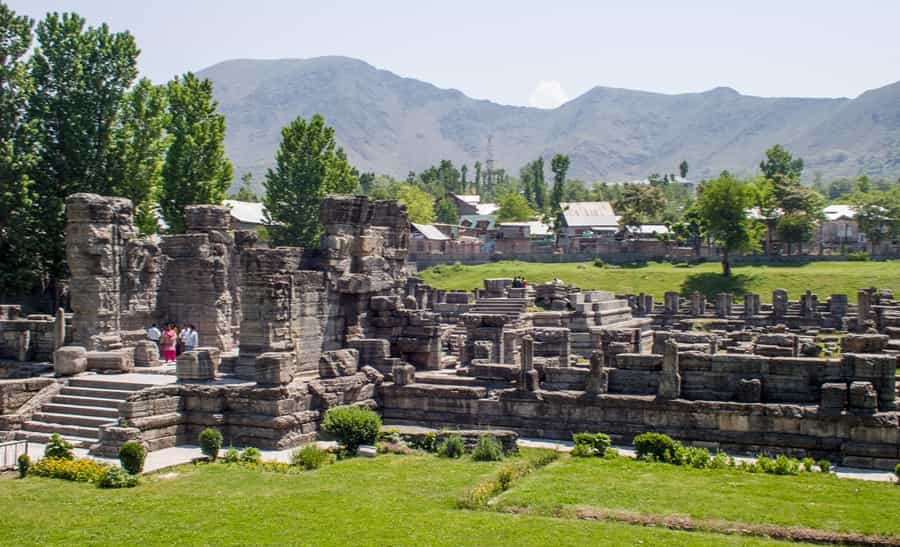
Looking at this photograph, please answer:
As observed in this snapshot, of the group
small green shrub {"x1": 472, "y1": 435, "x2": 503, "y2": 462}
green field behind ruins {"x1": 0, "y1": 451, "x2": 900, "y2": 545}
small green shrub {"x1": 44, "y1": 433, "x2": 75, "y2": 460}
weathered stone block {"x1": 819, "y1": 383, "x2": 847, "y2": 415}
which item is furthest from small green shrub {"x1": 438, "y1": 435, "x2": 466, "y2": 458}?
small green shrub {"x1": 44, "y1": 433, "x2": 75, "y2": 460}

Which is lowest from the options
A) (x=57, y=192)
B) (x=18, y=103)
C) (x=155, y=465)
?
(x=155, y=465)

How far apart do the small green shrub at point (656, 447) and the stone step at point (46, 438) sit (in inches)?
490

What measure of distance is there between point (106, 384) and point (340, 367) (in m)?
6.09

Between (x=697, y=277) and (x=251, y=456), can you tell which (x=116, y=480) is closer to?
(x=251, y=456)

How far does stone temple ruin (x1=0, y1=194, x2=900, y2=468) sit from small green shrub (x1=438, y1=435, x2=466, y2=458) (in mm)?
2823

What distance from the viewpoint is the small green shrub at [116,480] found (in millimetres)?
17750

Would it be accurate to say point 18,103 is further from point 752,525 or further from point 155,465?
point 752,525

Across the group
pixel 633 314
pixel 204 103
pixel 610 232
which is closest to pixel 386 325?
pixel 204 103

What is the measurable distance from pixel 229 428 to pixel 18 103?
19734 millimetres

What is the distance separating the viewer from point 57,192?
36.1 metres

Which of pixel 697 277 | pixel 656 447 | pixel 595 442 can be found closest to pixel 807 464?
pixel 656 447

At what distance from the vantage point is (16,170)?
34.2 meters

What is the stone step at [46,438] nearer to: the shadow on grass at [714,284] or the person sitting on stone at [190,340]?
the person sitting on stone at [190,340]

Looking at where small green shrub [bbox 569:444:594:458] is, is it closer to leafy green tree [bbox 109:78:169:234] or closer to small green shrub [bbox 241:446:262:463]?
small green shrub [bbox 241:446:262:463]
